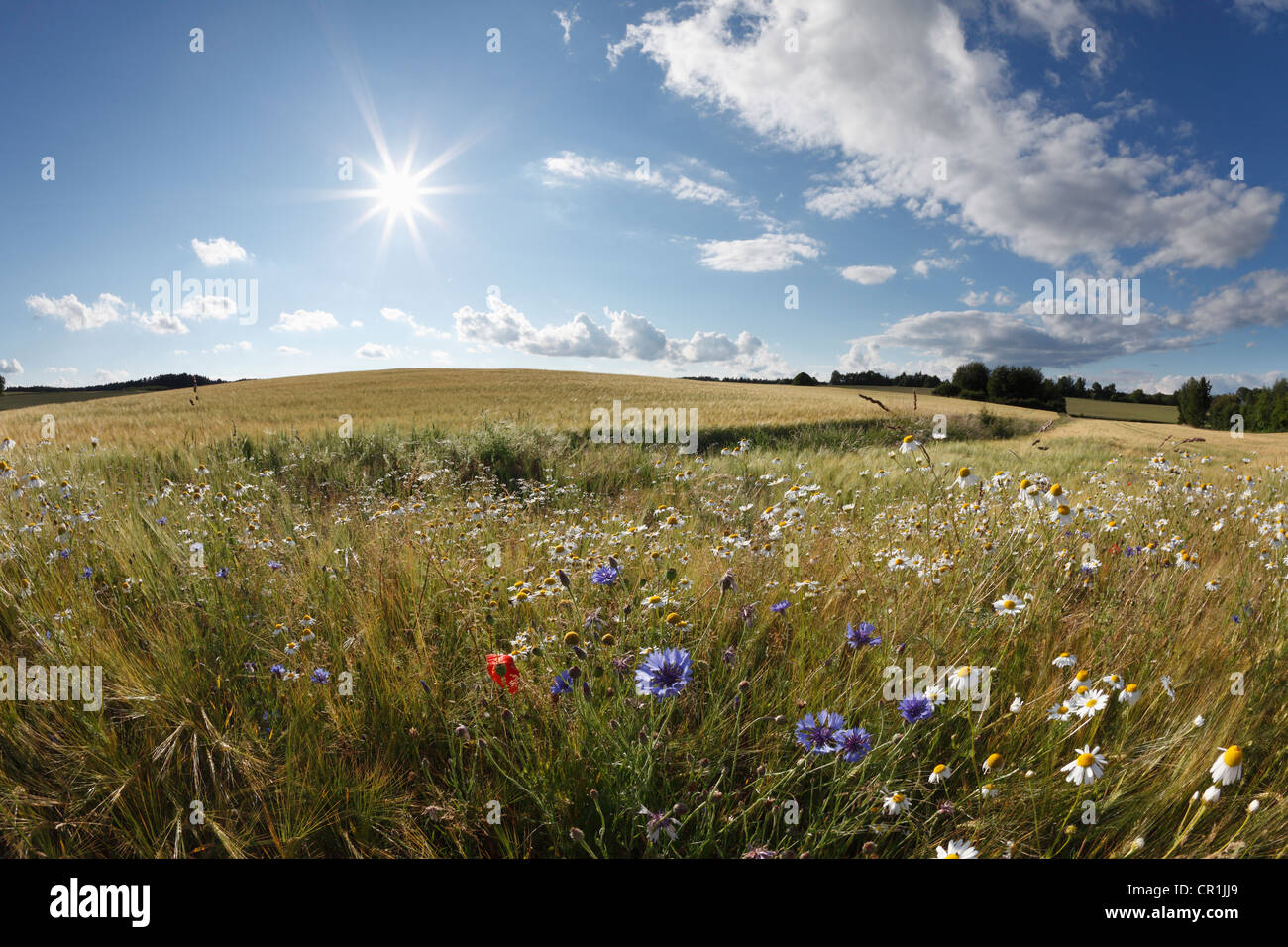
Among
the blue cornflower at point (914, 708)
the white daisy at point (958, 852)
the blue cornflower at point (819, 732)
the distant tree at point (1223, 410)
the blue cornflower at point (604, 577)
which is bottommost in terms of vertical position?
the white daisy at point (958, 852)

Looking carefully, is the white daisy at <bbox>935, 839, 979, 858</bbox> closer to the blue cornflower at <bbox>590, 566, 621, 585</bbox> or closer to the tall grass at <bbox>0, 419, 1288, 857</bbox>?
the tall grass at <bbox>0, 419, 1288, 857</bbox>

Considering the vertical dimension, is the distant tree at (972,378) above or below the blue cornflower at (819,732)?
above

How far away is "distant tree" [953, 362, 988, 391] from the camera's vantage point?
72.0 meters

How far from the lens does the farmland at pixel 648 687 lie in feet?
5.53

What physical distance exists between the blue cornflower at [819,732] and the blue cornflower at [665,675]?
356mm

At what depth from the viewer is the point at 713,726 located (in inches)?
73.9

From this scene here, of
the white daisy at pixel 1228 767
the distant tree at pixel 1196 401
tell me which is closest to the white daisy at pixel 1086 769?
the white daisy at pixel 1228 767

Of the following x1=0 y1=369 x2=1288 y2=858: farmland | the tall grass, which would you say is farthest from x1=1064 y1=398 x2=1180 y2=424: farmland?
the tall grass

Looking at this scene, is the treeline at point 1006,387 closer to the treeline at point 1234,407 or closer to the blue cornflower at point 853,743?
the treeline at point 1234,407

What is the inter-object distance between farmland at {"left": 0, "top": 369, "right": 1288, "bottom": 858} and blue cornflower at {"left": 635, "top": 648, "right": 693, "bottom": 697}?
0.04 feet

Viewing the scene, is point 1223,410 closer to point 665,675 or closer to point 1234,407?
point 1234,407
